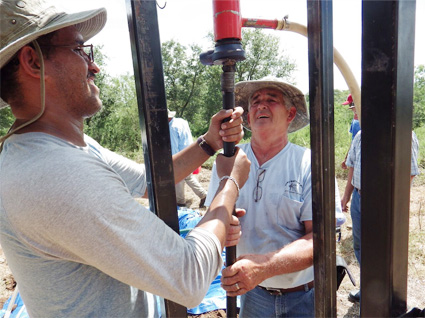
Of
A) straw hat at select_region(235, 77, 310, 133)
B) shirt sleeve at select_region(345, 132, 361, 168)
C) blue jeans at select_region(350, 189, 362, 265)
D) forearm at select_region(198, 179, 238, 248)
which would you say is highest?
straw hat at select_region(235, 77, 310, 133)

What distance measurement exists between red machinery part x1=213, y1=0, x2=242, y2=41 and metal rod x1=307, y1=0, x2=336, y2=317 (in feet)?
0.81

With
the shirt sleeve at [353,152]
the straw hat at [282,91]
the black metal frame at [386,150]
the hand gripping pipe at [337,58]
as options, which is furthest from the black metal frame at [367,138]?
the shirt sleeve at [353,152]

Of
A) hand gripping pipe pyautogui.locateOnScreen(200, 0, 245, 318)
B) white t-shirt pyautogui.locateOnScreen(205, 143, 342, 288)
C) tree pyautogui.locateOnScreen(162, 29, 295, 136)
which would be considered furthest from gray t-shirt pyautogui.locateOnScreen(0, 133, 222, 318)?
tree pyautogui.locateOnScreen(162, 29, 295, 136)

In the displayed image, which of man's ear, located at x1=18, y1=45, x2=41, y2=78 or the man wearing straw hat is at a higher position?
man's ear, located at x1=18, y1=45, x2=41, y2=78

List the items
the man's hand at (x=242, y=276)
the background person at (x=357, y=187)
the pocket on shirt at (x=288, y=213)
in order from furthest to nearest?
the background person at (x=357, y=187) → the pocket on shirt at (x=288, y=213) → the man's hand at (x=242, y=276)

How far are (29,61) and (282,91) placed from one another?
1701mm

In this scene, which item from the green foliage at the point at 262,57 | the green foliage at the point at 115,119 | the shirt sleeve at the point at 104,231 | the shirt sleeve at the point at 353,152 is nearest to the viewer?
the shirt sleeve at the point at 104,231

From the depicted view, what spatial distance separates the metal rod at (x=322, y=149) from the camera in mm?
949

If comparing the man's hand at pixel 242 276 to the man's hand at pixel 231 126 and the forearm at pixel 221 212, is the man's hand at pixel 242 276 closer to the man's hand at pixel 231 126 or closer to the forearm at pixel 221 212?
the forearm at pixel 221 212

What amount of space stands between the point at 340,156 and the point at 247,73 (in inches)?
911

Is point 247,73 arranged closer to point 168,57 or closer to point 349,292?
point 168,57

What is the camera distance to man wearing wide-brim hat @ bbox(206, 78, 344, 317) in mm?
1798

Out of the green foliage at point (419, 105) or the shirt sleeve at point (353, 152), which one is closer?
the shirt sleeve at point (353, 152)

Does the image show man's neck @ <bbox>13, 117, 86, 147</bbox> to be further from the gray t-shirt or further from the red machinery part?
the red machinery part
